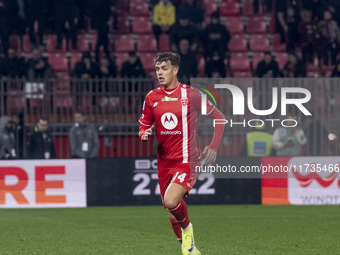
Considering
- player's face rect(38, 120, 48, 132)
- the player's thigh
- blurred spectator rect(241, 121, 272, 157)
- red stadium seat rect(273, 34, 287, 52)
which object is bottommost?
blurred spectator rect(241, 121, 272, 157)

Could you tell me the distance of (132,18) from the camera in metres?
21.8

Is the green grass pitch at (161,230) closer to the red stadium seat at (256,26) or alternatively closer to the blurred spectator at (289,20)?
the blurred spectator at (289,20)

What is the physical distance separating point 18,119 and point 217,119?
28.3ft

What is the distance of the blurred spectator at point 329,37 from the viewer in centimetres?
2056

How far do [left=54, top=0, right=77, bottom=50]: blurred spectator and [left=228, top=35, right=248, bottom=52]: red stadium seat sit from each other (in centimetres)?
461

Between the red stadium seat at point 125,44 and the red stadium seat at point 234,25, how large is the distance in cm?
299

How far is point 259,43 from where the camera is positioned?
70.9ft

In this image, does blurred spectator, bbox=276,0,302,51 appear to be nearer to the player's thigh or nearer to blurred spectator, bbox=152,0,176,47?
blurred spectator, bbox=152,0,176,47

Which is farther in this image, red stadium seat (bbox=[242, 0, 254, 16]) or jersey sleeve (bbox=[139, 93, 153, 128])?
red stadium seat (bbox=[242, 0, 254, 16])

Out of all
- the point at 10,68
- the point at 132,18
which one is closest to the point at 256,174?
the point at 10,68

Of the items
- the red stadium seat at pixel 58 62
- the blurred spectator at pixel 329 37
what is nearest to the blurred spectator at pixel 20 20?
the red stadium seat at pixel 58 62

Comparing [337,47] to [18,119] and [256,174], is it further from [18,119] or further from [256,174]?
[18,119]

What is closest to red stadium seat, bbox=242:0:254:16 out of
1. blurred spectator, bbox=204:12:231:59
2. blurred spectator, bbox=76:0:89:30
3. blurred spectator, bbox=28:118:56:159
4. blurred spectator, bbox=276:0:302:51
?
blurred spectator, bbox=276:0:302:51

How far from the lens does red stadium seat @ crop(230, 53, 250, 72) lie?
20.7 m
